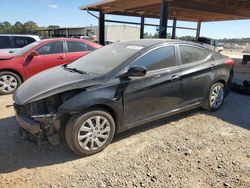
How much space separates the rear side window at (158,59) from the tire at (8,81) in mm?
4195

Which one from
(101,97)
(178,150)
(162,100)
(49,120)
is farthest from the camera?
(162,100)

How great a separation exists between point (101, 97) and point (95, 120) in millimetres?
337

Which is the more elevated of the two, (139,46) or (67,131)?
(139,46)

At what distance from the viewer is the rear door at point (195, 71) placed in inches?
170

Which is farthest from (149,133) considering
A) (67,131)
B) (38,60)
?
(38,60)

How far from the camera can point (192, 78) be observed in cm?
439

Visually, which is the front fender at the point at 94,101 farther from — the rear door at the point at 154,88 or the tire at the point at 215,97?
the tire at the point at 215,97

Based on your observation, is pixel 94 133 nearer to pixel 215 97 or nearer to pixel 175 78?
pixel 175 78

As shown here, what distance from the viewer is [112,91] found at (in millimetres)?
3383

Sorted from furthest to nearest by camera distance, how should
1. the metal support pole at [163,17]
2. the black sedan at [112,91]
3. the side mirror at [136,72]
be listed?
the metal support pole at [163,17], the side mirror at [136,72], the black sedan at [112,91]

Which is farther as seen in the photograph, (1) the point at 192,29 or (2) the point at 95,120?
(1) the point at 192,29

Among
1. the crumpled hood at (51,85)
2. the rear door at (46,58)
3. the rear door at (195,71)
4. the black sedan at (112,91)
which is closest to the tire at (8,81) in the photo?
the rear door at (46,58)

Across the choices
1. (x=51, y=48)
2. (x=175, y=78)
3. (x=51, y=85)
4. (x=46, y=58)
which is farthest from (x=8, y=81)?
(x=175, y=78)

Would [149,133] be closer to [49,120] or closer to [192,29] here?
[49,120]
